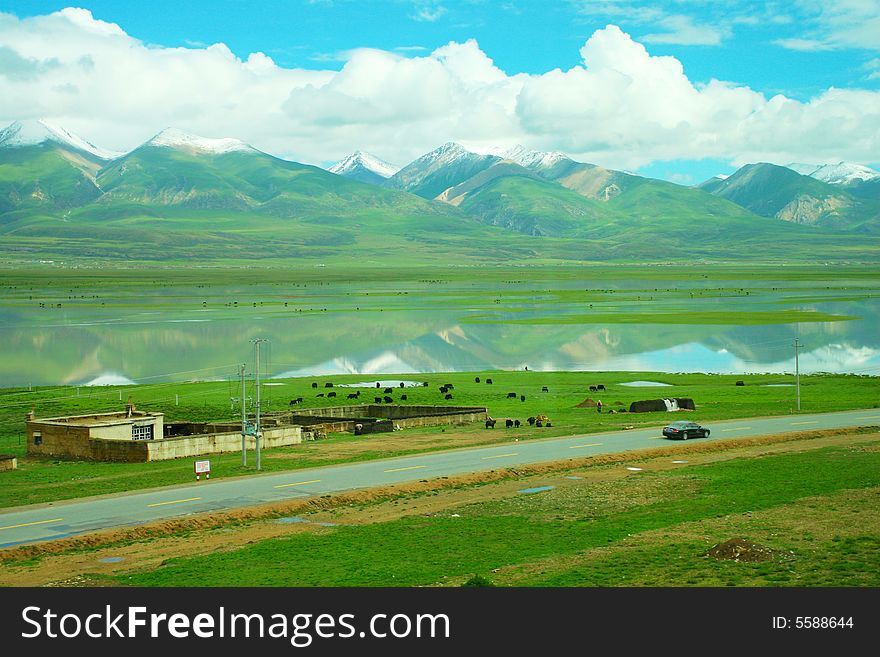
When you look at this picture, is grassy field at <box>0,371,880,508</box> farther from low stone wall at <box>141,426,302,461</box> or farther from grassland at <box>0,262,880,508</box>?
low stone wall at <box>141,426,302,461</box>

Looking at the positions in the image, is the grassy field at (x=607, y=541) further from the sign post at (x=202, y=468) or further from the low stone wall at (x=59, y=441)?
the low stone wall at (x=59, y=441)

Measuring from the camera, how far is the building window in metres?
52.6

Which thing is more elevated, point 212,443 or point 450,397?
point 450,397

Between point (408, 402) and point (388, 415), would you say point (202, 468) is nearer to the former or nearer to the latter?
point (388, 415)

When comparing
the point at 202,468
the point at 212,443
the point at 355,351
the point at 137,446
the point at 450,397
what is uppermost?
the point at 355,351

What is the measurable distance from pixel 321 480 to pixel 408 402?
29.4m

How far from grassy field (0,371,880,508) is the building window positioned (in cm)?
493

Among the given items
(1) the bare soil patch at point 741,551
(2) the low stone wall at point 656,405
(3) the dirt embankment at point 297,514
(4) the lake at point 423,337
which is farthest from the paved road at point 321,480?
(4) the lake at point 423,337

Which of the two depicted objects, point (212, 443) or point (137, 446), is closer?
point (137, 446)

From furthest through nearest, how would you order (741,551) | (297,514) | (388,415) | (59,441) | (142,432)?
1. (388,415)
2. (142,432)
3. (59,441)
4. (297,514)
5. (741,551)

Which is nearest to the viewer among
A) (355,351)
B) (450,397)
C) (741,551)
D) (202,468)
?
(741,551)

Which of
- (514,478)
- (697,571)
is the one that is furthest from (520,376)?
(697,571)

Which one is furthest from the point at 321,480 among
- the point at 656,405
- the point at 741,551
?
the point at 656,405

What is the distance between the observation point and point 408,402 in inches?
2721
